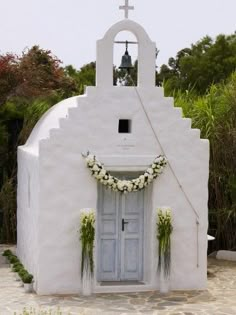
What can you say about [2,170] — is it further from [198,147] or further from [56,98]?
[198,147]

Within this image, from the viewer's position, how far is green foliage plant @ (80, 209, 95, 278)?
12656 mm

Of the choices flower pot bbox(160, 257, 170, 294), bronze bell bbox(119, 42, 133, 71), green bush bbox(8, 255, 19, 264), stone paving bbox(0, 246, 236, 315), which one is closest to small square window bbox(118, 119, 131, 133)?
bronze bell bbox(119, 42, 133, 71)

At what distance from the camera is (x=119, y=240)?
13562mm

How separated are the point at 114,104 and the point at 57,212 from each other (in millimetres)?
2296

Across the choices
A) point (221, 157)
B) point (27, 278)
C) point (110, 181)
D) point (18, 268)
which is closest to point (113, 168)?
point (110, 181)

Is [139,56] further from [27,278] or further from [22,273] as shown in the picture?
[22,273]

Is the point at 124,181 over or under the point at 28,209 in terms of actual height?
over

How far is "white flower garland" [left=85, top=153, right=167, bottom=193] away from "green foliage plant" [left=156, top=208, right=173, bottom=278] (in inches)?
25.8

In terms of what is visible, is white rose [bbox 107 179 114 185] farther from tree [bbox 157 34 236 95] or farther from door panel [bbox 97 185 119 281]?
tree [bbox 157 34 236 95]

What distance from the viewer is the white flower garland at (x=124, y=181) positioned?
A: 12789 mm

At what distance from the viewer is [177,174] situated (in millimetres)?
13406

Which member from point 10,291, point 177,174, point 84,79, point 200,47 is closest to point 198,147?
point 177,174

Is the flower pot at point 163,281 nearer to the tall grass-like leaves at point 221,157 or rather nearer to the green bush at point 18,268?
the green bush at point 18,268

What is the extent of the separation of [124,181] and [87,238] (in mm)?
1278
